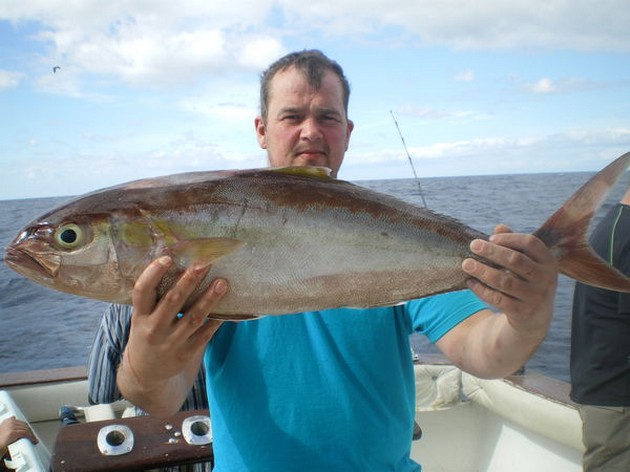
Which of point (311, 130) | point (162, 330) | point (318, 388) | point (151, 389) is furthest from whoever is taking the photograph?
point (311, 130)

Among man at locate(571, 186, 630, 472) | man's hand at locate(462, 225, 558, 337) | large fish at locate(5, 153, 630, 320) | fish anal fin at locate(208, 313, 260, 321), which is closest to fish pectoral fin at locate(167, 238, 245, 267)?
large fish at locate(5, 153, 630, 320)

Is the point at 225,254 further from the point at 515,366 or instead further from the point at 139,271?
the point at 515,366

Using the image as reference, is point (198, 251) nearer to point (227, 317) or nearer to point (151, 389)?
point (227, 317)

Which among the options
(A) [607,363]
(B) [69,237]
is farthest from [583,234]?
(A) [607,363]

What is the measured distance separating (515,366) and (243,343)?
50.5 inches

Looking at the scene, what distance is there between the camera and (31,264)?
6.33 feet

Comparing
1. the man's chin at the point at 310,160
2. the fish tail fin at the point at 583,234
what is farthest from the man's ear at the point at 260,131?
the fish tail fin at the point at 583,234

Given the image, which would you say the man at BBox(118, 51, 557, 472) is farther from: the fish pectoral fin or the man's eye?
the man's eye

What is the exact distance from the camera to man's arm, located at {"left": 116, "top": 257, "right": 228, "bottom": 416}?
6.15ft

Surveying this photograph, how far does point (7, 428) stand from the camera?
4.53 metres

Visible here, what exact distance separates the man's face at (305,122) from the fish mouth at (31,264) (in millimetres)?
1377

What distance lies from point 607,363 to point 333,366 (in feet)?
8.86

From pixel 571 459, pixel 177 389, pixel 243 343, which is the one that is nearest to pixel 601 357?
pixel 571 459

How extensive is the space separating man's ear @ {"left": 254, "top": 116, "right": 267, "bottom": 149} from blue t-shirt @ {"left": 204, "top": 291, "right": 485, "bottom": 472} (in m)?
1.18
